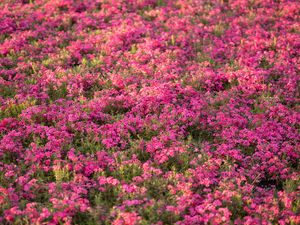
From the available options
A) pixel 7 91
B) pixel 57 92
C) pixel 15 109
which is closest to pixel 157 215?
pixel 15 109

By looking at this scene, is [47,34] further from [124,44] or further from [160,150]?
[160,150]

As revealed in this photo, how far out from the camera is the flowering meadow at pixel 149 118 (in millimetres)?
6648

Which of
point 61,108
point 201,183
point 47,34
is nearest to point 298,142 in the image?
point 201,183

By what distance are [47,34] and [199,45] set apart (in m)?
5.11

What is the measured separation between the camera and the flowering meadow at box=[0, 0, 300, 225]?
6.65 m

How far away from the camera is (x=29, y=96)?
31.4ft

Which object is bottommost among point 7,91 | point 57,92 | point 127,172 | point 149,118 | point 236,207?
point 236,207

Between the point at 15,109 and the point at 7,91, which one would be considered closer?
the point at 15,109

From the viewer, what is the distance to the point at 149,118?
29.0 ft

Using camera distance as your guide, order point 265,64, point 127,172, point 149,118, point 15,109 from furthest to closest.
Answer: point 265,64 → point 15,109 → point 149,118 → point 127,172

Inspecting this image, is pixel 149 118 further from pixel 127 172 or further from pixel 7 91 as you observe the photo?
pixel 7 91

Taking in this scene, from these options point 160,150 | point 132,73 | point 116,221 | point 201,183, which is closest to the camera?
point 116,221

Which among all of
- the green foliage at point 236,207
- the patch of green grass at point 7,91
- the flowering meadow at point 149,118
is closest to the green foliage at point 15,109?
the flowering meadow at point 149,118

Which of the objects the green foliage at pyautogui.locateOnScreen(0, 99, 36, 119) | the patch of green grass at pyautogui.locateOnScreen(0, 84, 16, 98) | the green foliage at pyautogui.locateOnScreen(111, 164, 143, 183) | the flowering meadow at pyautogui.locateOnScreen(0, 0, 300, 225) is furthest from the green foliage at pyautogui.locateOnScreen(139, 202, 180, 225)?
the patch of green grass at pyautogui.locateOnScreen(0, 84, 16, 98)
